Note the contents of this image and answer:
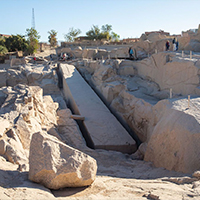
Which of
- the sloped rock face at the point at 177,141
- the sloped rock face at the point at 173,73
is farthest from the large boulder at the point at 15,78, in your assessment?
the sloped rock face at the point at 177,141

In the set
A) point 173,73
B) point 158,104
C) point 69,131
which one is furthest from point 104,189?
point 173,73

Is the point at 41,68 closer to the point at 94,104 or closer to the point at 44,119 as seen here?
the point at 94,104

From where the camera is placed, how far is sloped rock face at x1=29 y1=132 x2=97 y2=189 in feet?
10.9

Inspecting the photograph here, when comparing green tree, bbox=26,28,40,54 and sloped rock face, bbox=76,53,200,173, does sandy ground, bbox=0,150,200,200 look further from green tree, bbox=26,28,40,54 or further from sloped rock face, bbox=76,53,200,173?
green tree, bbox=26,28,40,54

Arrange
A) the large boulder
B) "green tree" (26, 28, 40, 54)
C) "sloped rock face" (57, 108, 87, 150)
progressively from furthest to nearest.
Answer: "green tree" (26, 28, 40, 54) < the large boulder < "sloped rock face" (57, 108, 87, 150)

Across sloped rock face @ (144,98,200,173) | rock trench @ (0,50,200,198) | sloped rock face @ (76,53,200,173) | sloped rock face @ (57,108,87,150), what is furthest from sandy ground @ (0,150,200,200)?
sloped rock face @ (57,108,87,150)

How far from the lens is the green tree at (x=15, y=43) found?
2675 cm

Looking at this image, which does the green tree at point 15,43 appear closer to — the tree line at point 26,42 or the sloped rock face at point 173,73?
the tree line at point 26,42

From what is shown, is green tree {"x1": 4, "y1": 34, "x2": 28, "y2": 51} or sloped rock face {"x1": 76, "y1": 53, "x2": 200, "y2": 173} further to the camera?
green tree {"x1": 4, "y1": 34, "x2": 28, "y2": 51}

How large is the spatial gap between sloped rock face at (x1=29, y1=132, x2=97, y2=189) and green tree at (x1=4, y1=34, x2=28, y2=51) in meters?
25.2

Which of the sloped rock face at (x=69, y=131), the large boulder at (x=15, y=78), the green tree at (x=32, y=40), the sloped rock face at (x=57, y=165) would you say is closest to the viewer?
the sloped rock face at (x=57, y=165)

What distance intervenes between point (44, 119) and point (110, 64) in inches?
203

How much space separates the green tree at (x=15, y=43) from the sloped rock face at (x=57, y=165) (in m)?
25.2

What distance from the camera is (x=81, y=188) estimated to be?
3.50 m
